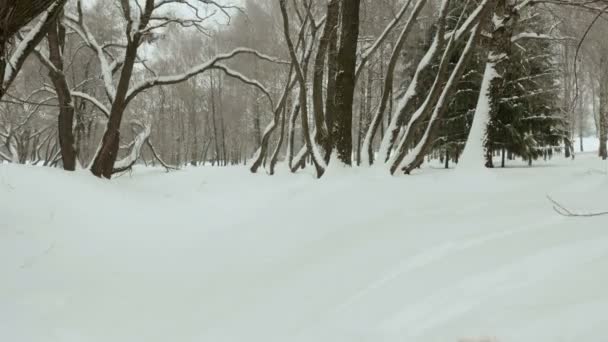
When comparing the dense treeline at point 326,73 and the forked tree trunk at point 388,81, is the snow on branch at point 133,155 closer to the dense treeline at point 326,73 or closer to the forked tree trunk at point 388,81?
the dense treeline at point 326,73

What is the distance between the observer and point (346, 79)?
6230 mm

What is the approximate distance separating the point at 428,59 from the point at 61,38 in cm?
856

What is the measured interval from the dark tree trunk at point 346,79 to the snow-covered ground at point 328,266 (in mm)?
1477

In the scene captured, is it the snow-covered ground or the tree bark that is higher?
the tree bark

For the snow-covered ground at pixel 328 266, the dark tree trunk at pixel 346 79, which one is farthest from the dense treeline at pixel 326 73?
the snow-covered ground at pixel 328 266

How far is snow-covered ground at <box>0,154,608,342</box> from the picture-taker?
5.55 feet

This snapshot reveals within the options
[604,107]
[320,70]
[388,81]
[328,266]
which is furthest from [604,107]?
[328,266]

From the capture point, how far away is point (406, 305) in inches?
76.5

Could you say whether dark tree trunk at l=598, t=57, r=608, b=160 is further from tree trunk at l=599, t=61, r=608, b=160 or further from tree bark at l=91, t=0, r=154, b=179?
tree bark at l=91, t=0, r=154, b=179

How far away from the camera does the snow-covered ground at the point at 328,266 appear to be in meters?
1.69

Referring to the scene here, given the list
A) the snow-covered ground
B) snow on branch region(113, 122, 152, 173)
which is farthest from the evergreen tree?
the snow-covered ground

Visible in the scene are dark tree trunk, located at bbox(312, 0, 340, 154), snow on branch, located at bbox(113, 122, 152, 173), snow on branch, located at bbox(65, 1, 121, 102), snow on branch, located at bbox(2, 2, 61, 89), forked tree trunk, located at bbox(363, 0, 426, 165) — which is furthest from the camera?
snow on branch, located at bbox(113, 122, 152, 173)

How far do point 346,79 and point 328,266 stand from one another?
161 inches

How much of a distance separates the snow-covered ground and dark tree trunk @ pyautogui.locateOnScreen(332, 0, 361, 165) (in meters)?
1.48
